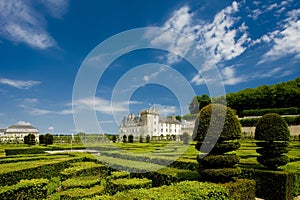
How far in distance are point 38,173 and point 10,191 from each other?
12.8ft

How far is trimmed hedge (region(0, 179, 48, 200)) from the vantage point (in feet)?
21.4

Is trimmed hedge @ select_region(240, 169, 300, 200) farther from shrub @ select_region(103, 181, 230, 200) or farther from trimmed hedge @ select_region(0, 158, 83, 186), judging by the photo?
trimmed hedge @ select_region(0, 158, 83, 186)

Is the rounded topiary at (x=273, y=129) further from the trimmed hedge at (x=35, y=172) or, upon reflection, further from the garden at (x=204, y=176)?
the trimmed hedge at (x=35, y=172)

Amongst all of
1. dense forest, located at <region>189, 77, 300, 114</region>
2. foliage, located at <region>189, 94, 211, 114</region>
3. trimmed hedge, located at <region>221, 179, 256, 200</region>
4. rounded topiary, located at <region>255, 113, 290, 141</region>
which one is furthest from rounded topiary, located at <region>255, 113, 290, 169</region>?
foliage, located at <region>189, 94, 211, 114</region>

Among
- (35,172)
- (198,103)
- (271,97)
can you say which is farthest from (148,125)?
(35,172)

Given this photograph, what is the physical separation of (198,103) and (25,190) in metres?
63.5

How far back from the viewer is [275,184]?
26.3 feet

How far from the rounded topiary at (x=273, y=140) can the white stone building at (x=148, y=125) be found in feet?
143

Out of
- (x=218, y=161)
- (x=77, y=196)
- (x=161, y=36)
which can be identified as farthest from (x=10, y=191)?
(x=161, y=36)

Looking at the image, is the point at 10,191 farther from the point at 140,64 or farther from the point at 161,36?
the point at 161,36

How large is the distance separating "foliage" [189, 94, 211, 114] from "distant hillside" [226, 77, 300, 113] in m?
9.51

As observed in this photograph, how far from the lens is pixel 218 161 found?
6645 mm

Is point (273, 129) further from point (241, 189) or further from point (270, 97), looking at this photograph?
point (270, 97)

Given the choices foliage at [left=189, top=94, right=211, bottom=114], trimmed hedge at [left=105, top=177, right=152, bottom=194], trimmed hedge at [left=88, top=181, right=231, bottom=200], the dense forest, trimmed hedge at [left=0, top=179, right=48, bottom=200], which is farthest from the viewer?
foliage at [left=189, top=94, right=211, bottom=114]
